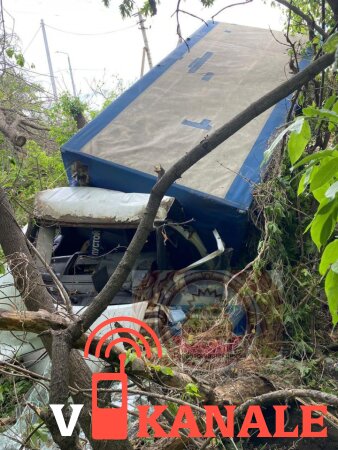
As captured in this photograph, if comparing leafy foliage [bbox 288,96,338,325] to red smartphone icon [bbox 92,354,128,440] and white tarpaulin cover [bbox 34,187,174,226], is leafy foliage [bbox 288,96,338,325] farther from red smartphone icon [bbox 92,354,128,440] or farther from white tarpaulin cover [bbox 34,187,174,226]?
white tarpaulin cover [bbox 34,187,174,226]

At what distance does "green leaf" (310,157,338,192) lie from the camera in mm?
1207

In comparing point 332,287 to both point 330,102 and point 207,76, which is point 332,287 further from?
point 207,76

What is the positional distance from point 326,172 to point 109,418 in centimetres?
178

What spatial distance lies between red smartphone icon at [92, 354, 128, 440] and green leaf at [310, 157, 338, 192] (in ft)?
5.00

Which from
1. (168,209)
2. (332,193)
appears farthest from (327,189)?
(168,209)

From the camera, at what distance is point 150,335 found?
3828 millimetres

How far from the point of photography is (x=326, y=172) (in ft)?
3.97

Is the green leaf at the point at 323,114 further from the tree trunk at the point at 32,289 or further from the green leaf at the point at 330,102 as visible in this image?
the tree trunk at the point at 32,289

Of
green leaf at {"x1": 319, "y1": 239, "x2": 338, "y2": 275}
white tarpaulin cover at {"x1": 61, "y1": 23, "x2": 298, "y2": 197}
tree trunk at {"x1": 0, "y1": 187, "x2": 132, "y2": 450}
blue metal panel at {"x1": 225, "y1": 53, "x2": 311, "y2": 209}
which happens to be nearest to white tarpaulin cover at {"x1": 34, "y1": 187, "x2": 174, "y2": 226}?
white tarpaulin cover at {"x1": 61, "y1": 23, "x2": 298, "y2": 197}

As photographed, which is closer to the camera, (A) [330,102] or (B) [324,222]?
(B) [324,222]

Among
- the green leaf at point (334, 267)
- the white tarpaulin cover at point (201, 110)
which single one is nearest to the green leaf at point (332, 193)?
the green leaf at point (334, 267)

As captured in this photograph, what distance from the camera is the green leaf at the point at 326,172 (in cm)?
121

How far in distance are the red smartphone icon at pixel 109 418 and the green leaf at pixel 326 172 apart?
5.00 feet

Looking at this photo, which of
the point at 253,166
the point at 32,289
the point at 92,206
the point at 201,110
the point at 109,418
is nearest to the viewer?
the point at 109,418
